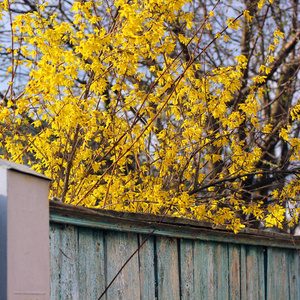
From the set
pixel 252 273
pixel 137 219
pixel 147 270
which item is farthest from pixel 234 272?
pixel 137 219

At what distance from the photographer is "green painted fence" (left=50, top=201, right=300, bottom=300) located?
2699 millimetres

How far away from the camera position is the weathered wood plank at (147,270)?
322 cm

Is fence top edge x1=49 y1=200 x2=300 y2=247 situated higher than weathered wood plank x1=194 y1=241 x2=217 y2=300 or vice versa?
fence top edge x1=49 y1=200 x2=300 y2=247

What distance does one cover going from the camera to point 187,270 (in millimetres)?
3637

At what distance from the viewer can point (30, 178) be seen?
82.1 inches

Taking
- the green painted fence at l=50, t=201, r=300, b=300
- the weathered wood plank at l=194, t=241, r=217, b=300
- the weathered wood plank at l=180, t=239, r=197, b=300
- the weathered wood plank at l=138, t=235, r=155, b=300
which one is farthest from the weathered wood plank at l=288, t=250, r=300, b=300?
the weathered wood plank at l=138, t=235, r=155, b=300

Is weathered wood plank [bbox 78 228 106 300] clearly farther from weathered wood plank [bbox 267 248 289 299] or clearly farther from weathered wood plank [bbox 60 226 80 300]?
weathered wood plank [bbox 267 248 289 299]

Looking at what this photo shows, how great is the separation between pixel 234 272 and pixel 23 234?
258 cm

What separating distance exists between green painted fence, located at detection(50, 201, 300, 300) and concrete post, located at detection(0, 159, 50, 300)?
0.45 metres

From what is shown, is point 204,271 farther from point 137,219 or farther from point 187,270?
point 137,219

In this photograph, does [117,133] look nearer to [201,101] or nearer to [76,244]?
[201,101]

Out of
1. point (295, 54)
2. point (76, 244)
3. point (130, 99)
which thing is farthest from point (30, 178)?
point (295, 54)

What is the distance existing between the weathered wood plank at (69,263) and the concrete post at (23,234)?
0.54m

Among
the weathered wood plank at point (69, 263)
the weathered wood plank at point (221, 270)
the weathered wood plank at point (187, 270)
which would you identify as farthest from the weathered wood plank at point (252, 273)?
the weathered wood plank at point (69, 263)
